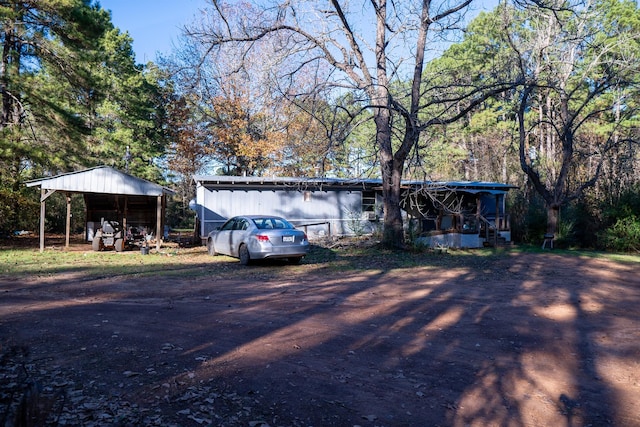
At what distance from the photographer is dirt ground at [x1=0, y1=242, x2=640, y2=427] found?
11.8ft

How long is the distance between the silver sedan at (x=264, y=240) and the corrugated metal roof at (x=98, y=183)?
4818 mm

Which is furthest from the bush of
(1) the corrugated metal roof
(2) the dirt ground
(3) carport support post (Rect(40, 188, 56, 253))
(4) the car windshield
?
(3) carport support post (Rect(40, 188, 56, 253))

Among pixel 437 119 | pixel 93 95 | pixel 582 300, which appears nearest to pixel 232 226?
pixel 437 119

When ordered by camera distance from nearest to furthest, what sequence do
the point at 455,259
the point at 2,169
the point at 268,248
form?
the point at 268,248, the point at 455,259, the point at 2,169

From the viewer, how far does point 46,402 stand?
3508mm

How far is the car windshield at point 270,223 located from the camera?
12984mm

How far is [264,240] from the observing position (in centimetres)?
1241

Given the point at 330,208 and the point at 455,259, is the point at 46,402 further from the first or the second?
the point at 330,208

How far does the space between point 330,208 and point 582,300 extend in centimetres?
1504

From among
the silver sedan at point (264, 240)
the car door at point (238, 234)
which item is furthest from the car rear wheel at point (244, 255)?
the car door at point (238, 234)

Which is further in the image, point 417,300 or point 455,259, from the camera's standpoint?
point 455,259

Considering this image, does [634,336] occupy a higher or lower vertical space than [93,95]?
lower

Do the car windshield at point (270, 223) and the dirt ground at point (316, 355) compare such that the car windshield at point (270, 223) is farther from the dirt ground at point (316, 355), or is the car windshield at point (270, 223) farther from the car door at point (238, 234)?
the dirt ground at point (316, 355)

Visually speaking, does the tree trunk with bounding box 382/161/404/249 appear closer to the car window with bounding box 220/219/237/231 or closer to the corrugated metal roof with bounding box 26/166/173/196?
the car window with bounding box 220/219/237/231
